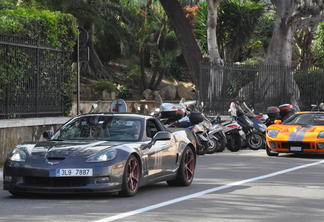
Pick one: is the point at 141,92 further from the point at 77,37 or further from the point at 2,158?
the point at 2,158

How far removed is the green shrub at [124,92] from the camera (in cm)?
4687

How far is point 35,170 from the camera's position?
8148 millimetres

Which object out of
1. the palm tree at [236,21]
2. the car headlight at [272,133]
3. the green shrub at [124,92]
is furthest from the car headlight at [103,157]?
the green shrub at [124,92]

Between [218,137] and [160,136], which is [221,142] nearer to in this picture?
[218,137]

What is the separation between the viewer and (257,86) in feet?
85.2

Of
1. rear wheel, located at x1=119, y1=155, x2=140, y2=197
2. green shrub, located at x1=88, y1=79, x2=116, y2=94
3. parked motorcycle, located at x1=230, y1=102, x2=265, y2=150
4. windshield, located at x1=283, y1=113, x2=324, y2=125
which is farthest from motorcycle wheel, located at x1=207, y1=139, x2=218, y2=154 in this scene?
green shrub, located at x1=88, y1=79, x2=116, y2=94

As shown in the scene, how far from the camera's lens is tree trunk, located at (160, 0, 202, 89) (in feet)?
94.9

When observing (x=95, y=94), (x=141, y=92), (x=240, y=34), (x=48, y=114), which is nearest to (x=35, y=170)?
(x=48, y=114)

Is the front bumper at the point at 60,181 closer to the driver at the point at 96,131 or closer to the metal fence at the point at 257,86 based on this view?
the driver at the point at 96,131

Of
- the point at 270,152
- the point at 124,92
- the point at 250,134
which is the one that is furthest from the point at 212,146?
the point at 124,92

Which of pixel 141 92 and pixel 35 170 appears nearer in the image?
pixel 35 170

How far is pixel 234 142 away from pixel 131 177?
1101 cm

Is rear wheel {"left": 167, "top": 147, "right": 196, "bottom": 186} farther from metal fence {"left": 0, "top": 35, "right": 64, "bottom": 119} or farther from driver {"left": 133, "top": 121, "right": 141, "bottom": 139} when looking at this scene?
metal fence {"left": 0, "top": 35, "right": 64, "bottom": 119}

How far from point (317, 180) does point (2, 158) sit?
673cm
